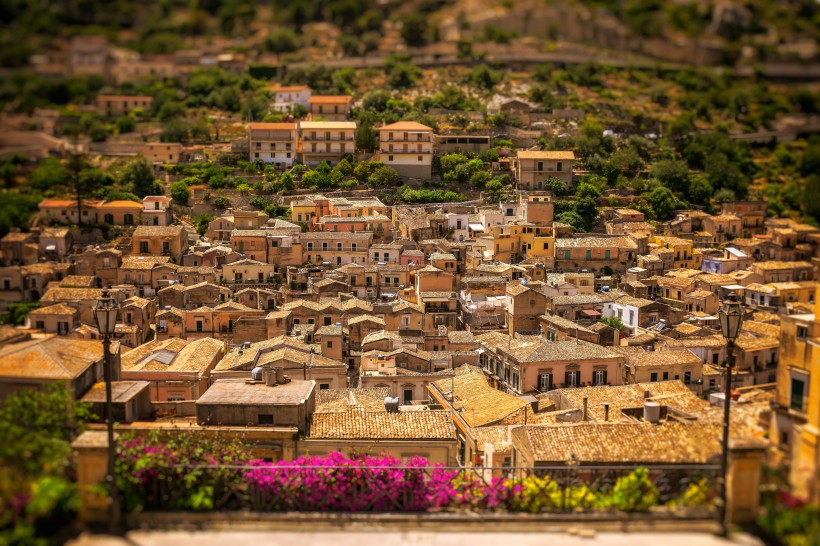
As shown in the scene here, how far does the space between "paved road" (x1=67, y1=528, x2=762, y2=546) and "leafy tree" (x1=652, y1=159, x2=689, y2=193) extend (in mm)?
37689

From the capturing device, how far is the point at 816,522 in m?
7.18

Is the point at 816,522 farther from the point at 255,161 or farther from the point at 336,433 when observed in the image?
the point at 255,161

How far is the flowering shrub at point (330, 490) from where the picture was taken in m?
8.58

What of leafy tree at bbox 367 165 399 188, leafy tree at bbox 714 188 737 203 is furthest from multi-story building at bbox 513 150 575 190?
leafy tree at bbox 714 188 737 203

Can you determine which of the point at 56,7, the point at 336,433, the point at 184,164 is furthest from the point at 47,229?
the point at 56,7

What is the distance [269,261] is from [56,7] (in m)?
48.7

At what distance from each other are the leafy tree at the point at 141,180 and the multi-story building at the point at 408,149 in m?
9.74

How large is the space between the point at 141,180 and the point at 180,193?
9.90 ft

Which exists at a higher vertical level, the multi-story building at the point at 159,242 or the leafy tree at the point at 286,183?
the leafy tree at the point at 286,183

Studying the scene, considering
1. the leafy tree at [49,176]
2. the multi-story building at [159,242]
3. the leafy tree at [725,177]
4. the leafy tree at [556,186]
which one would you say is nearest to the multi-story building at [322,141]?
the leafy tree at [556,186]

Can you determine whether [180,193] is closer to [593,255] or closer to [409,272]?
[409,272]

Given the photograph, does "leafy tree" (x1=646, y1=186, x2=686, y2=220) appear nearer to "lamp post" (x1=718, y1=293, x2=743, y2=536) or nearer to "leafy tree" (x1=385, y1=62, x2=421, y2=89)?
"leafy tree" (x1=385, y1=62, x2=421, y2=89)

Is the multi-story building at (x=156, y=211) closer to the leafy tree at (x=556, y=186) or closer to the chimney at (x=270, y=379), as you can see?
the leafy tree at (x=556, y=186)

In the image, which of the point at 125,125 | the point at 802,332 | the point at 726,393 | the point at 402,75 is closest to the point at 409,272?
the point at 125,125
